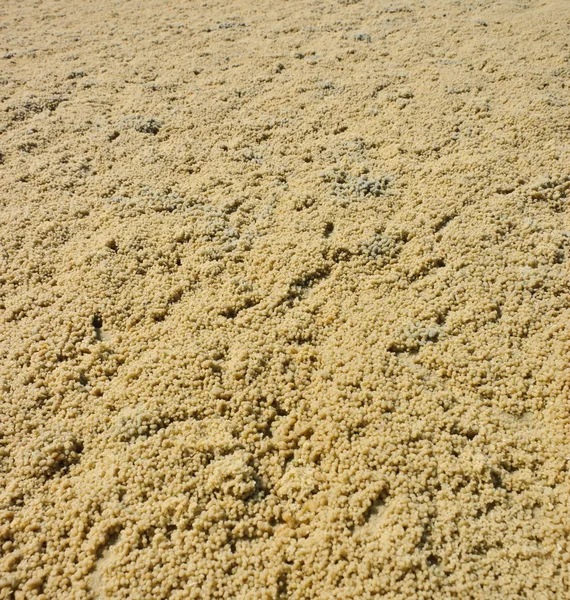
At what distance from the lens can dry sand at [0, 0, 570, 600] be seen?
1.76m

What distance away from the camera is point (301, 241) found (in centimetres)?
292

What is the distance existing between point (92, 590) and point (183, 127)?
3343mm

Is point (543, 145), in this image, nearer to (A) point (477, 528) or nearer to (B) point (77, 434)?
(A) point (477, 528)

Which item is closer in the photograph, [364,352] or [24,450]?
[24,450]

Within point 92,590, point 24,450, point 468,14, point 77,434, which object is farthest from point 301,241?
point 468,14

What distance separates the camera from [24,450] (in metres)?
2.05

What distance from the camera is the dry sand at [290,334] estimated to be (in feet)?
5.79

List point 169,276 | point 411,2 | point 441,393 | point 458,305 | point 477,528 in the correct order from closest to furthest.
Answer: point 477,528 < point 441,393 < point 458,305 < point 169,276 < point 411,2

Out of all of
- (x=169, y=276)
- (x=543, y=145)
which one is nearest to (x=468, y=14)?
(x=543, y=145)

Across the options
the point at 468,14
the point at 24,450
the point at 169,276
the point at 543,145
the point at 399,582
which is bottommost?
the point at 399,582

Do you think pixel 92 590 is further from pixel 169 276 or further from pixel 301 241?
pixel 301 241

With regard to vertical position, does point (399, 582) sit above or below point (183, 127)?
below

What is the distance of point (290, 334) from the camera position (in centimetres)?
245

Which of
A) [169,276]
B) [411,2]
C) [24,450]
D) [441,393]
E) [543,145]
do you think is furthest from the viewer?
[411,2]
